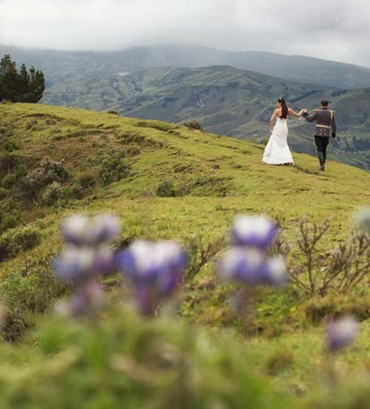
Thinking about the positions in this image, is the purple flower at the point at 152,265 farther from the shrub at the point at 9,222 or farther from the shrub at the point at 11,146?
the shrub at the point at 11,146

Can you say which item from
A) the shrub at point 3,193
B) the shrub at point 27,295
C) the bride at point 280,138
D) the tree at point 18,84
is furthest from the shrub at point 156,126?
the shrub at point 27,295

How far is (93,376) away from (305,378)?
2.47 m

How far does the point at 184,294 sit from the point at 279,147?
1795 cm

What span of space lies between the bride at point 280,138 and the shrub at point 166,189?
17.8 ft

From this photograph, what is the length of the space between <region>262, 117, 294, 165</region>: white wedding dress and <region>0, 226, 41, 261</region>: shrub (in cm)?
1232

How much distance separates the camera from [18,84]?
54844mm

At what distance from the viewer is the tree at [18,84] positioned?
53.8 meters

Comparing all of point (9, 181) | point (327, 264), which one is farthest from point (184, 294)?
point (9, 181)

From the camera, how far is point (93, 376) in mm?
2303

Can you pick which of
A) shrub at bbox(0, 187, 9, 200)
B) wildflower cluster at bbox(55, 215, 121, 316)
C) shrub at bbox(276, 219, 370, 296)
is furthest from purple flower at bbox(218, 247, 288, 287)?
shrub at bbox(0, 187, 9, 200)

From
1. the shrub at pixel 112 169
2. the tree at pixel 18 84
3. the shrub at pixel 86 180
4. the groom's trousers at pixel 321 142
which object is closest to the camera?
the groom's trousers at pixel 321 142

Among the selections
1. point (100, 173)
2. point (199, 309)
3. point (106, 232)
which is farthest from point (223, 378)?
point (100, 173)

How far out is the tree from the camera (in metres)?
53.8

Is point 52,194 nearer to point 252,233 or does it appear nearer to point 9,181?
point 9,181
